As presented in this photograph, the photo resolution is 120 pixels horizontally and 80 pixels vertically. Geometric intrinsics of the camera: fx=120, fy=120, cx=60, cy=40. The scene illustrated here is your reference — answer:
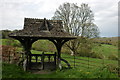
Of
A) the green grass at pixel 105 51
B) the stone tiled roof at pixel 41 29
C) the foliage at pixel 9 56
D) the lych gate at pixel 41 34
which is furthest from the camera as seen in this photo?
the green grass at pixel 105 51

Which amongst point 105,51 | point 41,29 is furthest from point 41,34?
point 105,51

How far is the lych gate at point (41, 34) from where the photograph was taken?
9.01 m

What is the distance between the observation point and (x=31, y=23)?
10734 millimetres

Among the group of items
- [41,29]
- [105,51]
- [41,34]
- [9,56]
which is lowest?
[105,51]

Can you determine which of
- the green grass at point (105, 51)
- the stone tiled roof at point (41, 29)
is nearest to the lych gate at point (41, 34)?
the stone tiled roof at point (41, 29)

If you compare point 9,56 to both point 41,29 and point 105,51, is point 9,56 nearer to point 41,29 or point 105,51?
point 41,29

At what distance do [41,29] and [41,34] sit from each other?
3.18ft

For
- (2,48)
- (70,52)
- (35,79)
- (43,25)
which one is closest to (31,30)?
(43,25)

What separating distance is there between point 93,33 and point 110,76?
1594 cm

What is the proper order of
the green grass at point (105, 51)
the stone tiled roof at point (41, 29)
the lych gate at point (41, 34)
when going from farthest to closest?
1. the green grass at point (105, 51)
2. the stone tiled roof at point (41, 29)
3. the lych gate at point (41, 34)

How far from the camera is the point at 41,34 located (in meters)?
9.23

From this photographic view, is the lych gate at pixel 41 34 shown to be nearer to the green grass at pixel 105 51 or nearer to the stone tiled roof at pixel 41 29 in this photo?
the stone tiled roof at pixel 41 29

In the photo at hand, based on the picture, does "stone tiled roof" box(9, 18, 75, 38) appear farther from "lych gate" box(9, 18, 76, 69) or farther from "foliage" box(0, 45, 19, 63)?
"foliage" box(0, 45, 19, 63)

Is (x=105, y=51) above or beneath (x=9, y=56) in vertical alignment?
beneath
